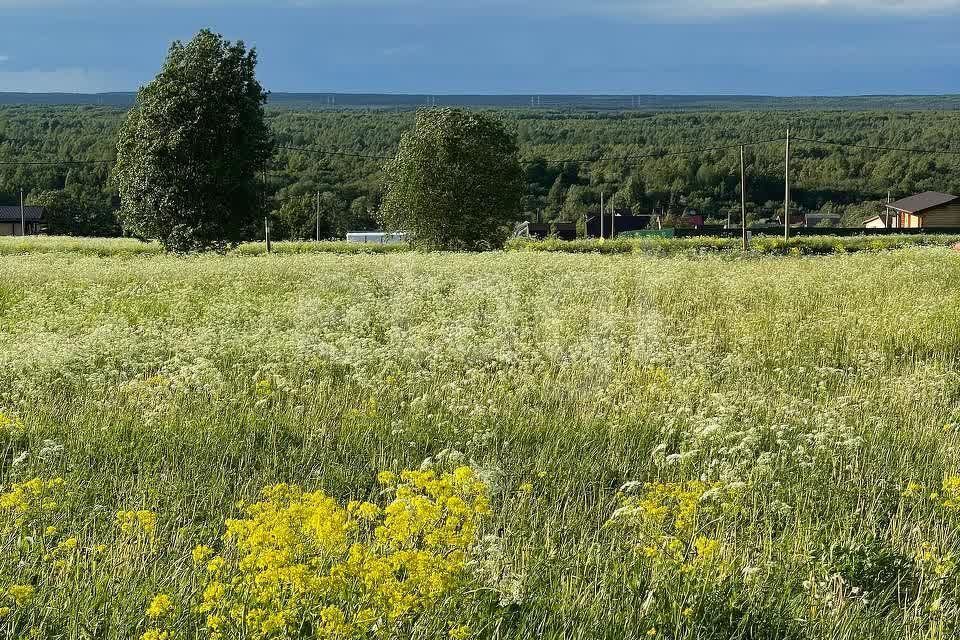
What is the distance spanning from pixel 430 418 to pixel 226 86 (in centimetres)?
2933

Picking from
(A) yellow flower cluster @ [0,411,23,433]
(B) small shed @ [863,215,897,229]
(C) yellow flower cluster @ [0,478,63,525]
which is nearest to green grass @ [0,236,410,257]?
(A) yellow flower cluster @ [0,411,23,433]

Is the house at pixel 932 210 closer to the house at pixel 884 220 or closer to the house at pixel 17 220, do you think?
the house at pixel 884 220

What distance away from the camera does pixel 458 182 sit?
38562mm

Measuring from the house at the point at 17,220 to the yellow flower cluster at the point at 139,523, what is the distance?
9913 centimetres

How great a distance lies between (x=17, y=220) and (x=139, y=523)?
106m

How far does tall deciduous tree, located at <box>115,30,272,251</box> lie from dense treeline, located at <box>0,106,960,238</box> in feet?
136

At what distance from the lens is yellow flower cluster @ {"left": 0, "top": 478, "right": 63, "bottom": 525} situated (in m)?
3.60

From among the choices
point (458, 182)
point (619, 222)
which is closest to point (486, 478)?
point (458, 182)

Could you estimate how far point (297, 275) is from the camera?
20.1m

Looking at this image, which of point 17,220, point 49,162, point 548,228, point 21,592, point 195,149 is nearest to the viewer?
point 21,592

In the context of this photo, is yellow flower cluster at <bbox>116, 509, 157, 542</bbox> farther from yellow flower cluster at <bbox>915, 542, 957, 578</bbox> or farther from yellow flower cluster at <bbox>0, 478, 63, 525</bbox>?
yellow flower cluster at <bbox>915, 542, 957, 578</bbox>

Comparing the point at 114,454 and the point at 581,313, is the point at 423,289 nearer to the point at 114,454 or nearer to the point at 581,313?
the point at 581,313

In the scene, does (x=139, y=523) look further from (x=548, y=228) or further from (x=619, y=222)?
(x=619, y=222)

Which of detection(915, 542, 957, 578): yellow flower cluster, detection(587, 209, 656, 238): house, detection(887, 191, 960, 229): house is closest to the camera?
detection(915, 542, 957, 578): yellow flower cluster
